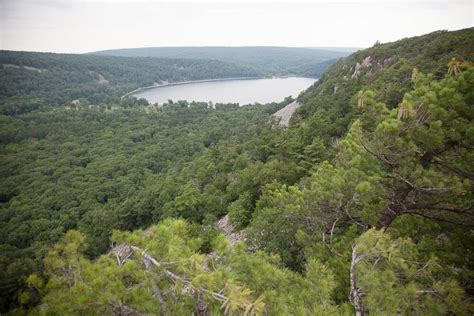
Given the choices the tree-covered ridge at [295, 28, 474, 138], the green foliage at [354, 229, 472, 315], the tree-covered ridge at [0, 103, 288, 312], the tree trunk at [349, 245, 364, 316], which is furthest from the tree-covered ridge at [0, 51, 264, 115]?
the green foliage at [354, 229, 472, 315]

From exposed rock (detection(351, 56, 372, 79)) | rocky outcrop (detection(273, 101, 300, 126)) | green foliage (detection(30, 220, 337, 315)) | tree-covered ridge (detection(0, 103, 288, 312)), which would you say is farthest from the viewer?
exposed rock (detection(351, 56, 372, 79))

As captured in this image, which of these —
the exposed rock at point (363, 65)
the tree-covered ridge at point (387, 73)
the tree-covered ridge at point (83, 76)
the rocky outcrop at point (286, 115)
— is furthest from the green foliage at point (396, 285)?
the tree-covered ridge at point (83, 76)

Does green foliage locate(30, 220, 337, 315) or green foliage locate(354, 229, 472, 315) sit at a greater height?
green foliage locate(30, 220, 337, 315)

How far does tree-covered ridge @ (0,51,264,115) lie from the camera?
9828 cm

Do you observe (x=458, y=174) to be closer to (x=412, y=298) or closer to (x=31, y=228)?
(x=412, y=298)

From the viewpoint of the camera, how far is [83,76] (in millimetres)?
132375

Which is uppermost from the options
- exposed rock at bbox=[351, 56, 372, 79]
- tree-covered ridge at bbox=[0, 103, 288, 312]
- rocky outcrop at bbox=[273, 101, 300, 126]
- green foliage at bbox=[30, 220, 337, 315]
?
exposed rock at bbox=[351, 56, 372, 79]

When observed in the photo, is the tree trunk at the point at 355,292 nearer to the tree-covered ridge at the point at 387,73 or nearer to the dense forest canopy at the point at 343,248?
the dense forest canopy at the point at 343,248

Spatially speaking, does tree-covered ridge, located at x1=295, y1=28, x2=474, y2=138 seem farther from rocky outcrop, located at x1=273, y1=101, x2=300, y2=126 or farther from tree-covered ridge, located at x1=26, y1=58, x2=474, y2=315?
rocky outcrop, located at x1=273, y1=101, x2=300, y2=126

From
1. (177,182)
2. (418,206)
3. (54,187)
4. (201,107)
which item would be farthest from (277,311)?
(201,107)

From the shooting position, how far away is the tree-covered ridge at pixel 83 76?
98281mm

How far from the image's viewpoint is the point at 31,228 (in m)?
32.0

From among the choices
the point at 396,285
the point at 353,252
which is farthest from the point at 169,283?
the point at 396,285

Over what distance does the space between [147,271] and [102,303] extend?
59 cm
